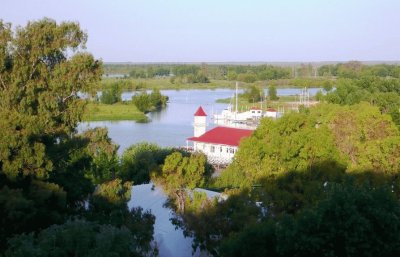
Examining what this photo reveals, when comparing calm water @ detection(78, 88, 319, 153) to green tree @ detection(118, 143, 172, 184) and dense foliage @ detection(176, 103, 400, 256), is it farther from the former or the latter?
dense foliage @ detection(176, 103, 400, 256)

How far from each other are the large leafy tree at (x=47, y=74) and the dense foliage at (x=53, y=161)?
19 mm

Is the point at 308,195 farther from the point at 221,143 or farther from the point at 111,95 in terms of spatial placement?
the point at 111,95

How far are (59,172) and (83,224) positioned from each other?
3.69 metres

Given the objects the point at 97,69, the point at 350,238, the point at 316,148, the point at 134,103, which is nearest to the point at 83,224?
the point at 350,238

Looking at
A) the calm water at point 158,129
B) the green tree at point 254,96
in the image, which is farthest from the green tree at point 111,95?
the green tree at point 254,96

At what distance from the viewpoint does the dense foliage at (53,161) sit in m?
6.25

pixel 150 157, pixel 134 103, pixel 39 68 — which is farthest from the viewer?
pixel 134 103

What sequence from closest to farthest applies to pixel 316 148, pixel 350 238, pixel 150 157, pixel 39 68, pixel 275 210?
pixel 350 238, pixel 275 210, pixel 39 68, pixel 316 148, pixel 150 157

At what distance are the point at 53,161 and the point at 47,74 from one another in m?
2.15

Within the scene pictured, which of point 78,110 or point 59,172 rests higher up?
point 78,110

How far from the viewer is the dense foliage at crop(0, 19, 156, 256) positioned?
20.5 feet

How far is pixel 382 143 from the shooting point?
12703mm

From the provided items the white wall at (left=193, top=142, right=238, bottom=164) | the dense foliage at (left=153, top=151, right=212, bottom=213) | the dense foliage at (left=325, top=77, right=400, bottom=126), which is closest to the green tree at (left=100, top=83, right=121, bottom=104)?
the dense foliage at (left=325, top=77, right=400, bottom=126)

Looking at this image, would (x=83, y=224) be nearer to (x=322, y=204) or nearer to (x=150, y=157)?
(x=322, y=204)
